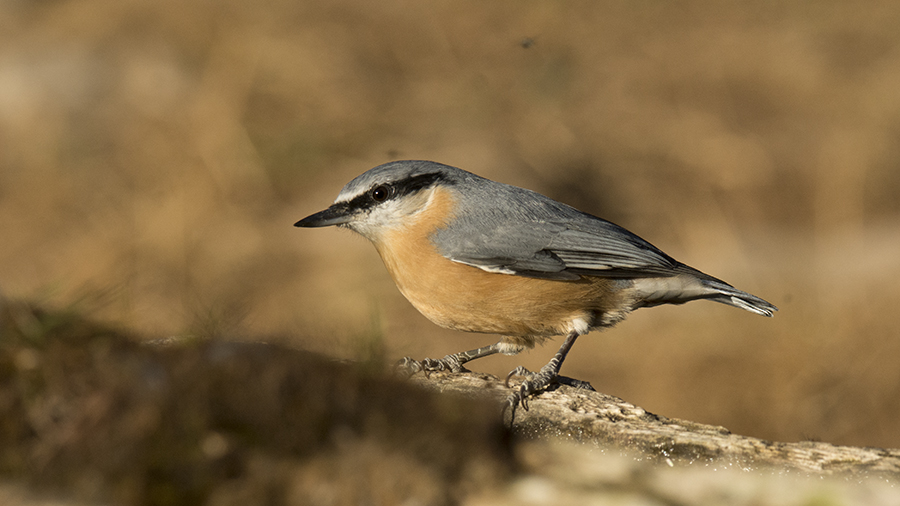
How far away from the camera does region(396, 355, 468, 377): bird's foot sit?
395 centimetres

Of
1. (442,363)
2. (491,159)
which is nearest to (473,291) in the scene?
(442,363)

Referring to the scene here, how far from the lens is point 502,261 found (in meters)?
4.00

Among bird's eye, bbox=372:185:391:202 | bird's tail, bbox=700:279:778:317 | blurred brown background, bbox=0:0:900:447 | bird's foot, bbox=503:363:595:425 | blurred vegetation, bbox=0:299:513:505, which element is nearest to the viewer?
blurred vegetation, bbox=0:299:513:505

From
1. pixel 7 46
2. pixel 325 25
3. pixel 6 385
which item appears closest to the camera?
pixel 6 385

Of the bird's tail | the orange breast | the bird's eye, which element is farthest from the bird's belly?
the bird's tail

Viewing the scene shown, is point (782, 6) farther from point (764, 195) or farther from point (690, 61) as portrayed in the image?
point (764, 195)

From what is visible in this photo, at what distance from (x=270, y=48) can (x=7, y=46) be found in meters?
3.89

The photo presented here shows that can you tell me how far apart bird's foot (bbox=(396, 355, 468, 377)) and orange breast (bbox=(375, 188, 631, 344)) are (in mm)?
247

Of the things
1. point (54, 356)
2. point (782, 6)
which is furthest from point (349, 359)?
point (782, 6)

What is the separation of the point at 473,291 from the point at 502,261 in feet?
0.91

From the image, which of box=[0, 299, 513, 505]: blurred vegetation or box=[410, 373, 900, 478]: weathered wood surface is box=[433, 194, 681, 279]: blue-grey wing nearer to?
box=[410, 373, 900, 478]: weathered wood surface

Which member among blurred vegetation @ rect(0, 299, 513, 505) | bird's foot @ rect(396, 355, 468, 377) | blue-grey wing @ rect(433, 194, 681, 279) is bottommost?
blurred vegetation @ rect(0, 299, 513, 505)

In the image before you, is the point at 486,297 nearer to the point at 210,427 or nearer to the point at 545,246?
the point at 545,246

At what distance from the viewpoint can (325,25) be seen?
12672mm
